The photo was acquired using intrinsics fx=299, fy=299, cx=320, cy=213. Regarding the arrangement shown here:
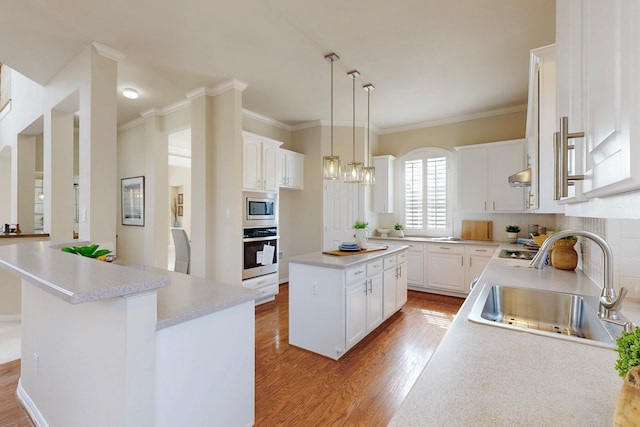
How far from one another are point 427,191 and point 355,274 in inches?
123

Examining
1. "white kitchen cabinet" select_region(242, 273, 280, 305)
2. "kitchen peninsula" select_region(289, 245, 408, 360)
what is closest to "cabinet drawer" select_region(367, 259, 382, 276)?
"kitchen peninsula" select_region(289, 245, 408, 360)

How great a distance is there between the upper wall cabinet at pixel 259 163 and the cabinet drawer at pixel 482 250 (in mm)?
3065

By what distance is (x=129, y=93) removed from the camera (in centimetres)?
397

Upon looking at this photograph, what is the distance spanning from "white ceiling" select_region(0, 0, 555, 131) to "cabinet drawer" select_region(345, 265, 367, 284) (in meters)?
2.17

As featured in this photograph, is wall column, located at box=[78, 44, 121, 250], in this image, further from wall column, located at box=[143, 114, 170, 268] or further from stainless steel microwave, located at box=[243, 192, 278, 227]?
wall column, located at box=[143, 114, 170, 268]

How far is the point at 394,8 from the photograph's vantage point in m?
2.40

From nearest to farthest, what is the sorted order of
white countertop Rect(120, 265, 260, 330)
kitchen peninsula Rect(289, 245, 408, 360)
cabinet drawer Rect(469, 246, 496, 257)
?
1. white countertop Rect(120, 265, 260, 330)
2. kitchen peninsula Rect(289, 245, 408, 360)
3. cabinet drawer Rect(469, 246, 496, 257)

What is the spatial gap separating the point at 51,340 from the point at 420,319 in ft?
11.1

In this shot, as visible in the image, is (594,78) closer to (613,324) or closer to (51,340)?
(613,324)

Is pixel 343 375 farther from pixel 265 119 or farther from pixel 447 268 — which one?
pixel 265 119

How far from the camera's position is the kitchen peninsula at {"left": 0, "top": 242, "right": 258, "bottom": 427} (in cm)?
112

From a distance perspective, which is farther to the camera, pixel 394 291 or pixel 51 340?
pixel 394 291

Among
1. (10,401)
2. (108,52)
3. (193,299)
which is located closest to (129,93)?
(108,52)

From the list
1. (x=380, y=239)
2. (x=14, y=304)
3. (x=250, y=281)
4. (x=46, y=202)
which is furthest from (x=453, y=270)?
(x=14, y=304)
